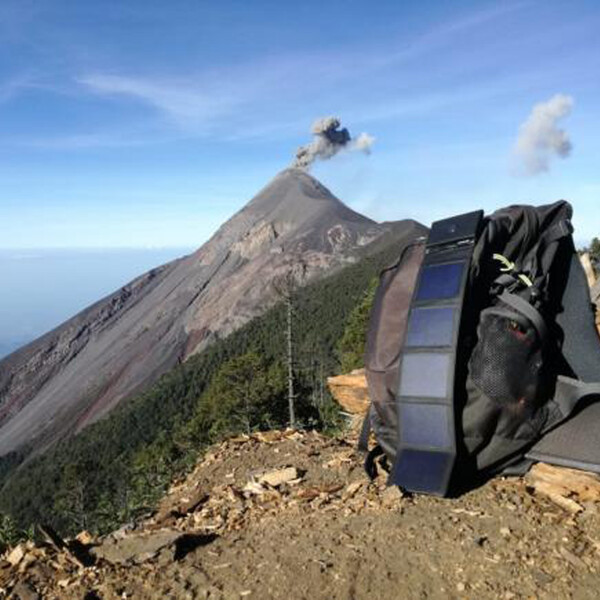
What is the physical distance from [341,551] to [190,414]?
290 ft

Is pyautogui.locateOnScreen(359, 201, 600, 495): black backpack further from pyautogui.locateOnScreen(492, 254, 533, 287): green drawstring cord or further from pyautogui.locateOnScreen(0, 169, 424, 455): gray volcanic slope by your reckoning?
pyautogui.locateOnScreen(0, 169, 424, 455): gray volcanic slope

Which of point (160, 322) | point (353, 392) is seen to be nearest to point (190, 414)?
point (160, 322)

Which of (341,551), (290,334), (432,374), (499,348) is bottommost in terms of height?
(290,334)

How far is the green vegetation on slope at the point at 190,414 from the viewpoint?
37312mm

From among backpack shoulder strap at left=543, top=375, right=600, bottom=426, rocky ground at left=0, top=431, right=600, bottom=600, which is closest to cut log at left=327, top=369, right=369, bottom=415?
rocky ground at left=0, top=431, right=600, bottom=600

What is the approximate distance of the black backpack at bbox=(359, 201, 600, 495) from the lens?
15.3 ft

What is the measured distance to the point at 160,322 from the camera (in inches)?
6388

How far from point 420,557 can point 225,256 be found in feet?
610

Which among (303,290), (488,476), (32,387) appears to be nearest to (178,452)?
(488,476)

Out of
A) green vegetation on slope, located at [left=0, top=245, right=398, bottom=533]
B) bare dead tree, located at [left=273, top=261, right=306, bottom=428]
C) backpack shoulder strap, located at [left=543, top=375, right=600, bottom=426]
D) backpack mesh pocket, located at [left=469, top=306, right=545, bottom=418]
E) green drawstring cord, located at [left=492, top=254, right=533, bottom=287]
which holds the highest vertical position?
green drawstring cord, located at [left=492, top=254, right=533, bottom=287]

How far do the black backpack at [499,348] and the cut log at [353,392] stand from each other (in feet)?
9.39

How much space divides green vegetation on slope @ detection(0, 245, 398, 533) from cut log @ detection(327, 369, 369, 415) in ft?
76.5

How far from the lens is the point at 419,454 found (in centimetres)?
483

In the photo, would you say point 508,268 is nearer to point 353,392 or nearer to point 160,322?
point 353,392
